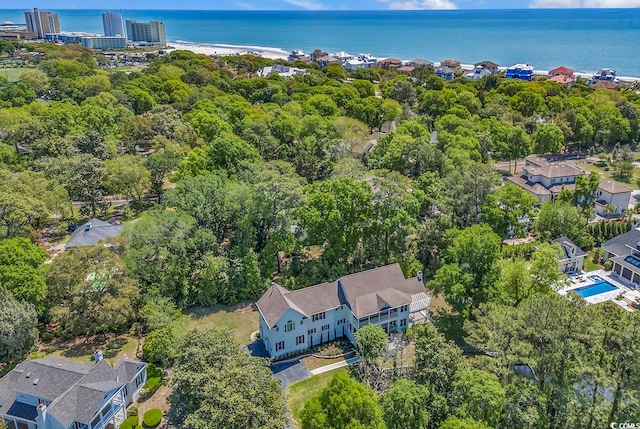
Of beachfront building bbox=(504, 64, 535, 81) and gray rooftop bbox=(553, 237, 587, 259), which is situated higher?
beachfront building bbox=(504, 64, 535, 81)

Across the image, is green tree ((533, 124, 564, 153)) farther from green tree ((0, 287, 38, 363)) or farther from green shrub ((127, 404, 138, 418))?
green tree ((0, 287, 38, 363))

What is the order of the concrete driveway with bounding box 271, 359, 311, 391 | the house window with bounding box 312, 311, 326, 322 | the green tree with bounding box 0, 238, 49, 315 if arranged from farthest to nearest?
the house window with bounding box 312, 311, 326, 322
the green tree with bounding box 0, 238, 49, 315
the concrete driveway with bounding box 271, 359, 311, 391

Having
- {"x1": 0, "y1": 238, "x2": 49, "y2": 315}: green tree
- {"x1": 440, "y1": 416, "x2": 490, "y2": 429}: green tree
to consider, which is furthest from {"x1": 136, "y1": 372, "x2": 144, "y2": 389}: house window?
{"x1": 440, "y1": 416, "x2": 490, "y2": 429}: green tree

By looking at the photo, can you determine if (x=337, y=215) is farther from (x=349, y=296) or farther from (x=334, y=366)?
(x=334, y=366)

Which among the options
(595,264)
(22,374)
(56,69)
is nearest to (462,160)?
(595,264)

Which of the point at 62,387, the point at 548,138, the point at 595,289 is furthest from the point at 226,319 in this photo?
the point at 548,138

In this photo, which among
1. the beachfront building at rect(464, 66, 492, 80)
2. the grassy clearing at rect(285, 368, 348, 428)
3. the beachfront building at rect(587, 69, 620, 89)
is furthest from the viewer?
the beachfront building at rect(464, 66, 492, 80)
